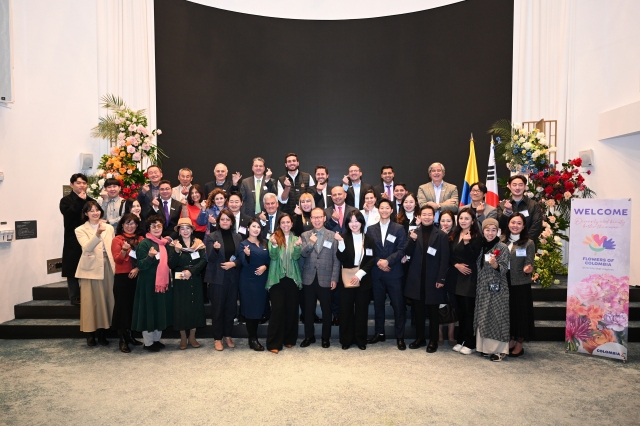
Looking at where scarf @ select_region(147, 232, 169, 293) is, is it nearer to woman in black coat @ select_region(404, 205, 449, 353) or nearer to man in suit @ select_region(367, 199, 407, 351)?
man in suit @ select_region(367, 199, 407, 351)

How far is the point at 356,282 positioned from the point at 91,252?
2.98 m

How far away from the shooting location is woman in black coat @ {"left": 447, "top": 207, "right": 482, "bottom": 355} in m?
4.83

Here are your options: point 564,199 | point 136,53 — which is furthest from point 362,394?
point 136,53

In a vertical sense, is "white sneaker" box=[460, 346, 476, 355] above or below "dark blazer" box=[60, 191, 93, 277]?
below

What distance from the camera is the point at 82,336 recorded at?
557cm

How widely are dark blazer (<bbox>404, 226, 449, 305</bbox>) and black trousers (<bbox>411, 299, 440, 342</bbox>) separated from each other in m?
0.12

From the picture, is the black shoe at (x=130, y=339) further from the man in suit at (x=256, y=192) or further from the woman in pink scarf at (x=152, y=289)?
the man in suit at (x=256, y=192)

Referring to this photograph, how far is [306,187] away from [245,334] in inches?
79.5

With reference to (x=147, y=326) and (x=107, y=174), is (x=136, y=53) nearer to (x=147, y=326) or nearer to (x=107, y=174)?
(x=107, y=174)

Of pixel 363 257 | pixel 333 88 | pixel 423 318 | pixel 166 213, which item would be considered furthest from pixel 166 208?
pixel 333 88

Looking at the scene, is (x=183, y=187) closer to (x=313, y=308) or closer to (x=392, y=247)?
(x=313, y=308)

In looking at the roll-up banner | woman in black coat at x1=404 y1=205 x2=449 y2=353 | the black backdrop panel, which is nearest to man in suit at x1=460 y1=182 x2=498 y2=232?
woman in black coat at x1=404 y1=205 x2=449 y2=353

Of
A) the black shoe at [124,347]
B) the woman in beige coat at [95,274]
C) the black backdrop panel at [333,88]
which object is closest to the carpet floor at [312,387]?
the black shoe at [124,347]

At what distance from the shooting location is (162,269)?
193 inches
